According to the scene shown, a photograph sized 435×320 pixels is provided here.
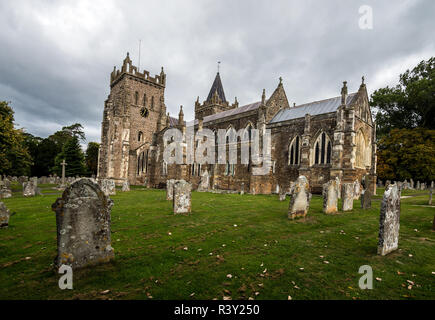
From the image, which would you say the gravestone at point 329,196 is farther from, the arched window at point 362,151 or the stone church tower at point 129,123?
the stone church tower at point 129,123

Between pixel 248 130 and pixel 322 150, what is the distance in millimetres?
8970

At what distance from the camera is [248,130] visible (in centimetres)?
2580

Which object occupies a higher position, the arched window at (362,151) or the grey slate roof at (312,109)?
the grey slate roof at (312,109)

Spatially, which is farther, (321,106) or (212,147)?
(212,147)

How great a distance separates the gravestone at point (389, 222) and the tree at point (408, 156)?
28326 mm

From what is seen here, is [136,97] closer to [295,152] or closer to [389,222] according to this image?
[295,152]

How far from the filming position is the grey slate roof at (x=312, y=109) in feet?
65.7
